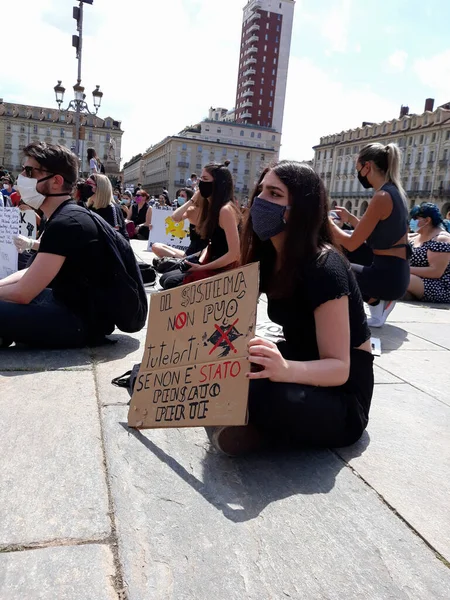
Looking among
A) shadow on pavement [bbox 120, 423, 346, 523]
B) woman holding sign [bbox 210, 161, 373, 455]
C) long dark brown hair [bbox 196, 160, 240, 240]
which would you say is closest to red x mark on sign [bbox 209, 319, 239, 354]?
woman holding sign [bbox 210, 161, 373, 455]

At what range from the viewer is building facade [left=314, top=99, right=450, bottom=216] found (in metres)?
66.8

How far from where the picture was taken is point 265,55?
96750 mm

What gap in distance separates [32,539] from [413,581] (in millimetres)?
1134

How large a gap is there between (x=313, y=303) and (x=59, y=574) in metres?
1.25

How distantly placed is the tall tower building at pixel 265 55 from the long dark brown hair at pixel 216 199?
100511mm

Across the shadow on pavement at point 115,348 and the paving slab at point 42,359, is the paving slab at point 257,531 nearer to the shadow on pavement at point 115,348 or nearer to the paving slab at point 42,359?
the paving slab at point 42,359

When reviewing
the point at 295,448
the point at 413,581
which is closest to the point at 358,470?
the point at 295,448

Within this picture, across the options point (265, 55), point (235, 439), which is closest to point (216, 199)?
point (235, 439)

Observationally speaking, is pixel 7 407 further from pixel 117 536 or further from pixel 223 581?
pixel 223 581

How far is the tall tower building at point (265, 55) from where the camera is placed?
95125mm

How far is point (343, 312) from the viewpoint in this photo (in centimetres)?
202

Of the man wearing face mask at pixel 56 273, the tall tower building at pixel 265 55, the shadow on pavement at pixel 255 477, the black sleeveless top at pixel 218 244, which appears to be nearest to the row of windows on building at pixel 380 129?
the tall tower building at pixel 265 55

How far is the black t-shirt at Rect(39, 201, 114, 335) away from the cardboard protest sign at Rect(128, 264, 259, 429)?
113 centimetres

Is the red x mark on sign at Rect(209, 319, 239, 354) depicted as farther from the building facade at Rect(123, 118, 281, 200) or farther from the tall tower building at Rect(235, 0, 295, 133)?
the tall tower building at Rect(235, 0, 295, 133)
